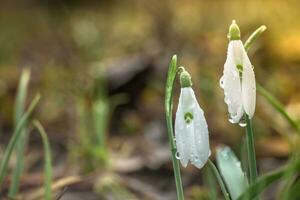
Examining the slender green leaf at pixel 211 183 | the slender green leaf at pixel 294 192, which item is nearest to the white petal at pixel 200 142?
the slender green leaf at pixel 294 192

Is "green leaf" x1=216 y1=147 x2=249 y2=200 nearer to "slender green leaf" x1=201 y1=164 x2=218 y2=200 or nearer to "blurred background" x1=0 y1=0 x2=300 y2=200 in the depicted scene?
"slender green leaf" x1=201 y1=164 x2=218 y2=200

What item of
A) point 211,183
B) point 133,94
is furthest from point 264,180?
point 133,94

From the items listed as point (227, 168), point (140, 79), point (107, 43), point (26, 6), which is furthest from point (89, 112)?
point (26, 6)

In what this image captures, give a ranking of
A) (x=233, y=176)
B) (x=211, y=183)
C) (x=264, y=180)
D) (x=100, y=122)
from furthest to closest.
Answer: (x=100, y=122)
(x=211, y=183)
(x=233, y=176)
(x=264, y=180)

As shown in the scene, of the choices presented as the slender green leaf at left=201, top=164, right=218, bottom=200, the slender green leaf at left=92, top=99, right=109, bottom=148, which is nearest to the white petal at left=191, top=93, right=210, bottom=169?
the slender green leaf at left=201, top=164, right=218, bottom=200

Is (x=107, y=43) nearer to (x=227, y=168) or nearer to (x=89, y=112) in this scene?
(x=89, y=112)

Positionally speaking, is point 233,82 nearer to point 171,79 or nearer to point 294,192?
point 171,79
